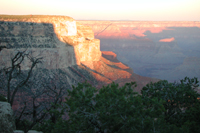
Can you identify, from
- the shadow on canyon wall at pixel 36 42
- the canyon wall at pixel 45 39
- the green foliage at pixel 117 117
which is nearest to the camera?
the green foliage at pixel 117 117

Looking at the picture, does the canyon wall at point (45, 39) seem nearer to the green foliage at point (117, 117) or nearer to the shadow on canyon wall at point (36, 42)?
the shadow on canyon wall at point (36, 42)

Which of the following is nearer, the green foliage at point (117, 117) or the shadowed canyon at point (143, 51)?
the green foliage at point (117, 117)

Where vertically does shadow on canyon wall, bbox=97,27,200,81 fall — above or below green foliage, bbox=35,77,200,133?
below

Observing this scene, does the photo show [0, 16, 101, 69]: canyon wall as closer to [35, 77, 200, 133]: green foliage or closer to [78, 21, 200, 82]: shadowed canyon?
[35, 77, 200, 133]: green foliage

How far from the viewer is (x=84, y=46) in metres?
46.6

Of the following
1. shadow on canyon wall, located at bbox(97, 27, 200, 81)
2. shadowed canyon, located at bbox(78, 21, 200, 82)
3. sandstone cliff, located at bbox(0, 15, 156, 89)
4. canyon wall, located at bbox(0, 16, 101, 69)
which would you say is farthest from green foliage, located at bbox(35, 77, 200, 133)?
shadow on canyon wall, located at bbox(97, 27, 200, 81)

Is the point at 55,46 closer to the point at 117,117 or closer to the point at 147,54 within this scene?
the point at 117,117

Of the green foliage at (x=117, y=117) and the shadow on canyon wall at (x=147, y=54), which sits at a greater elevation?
the green foliage at (x=117, y=117)

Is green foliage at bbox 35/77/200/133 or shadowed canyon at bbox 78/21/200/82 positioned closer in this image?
green foliage at bbox 35/77/200/133

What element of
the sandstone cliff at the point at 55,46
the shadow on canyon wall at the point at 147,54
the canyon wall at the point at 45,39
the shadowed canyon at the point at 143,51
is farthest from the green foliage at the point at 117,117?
the shadow on canyon wall at the point at 147,54

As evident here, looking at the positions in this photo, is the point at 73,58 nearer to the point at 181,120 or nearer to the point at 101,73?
the point at 101,73

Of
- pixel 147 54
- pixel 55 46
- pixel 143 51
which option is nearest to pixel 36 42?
pixel 55 46

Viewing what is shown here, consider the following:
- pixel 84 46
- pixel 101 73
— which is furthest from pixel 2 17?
pixel 101 73

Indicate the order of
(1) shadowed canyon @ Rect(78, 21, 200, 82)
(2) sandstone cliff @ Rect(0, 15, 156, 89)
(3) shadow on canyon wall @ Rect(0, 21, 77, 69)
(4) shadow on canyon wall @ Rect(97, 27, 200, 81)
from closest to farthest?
(3) shadow on canyon wall @ Rect(0, 21, 77, 69) → (2) sandstone cliff @ Rect(0, 15, 156, 89) → (1) shadowed canyon @ Rect(78, 21, 200, 82) → (4) shadow on canyon wall @ Rect(97, 27, 200, 81)
